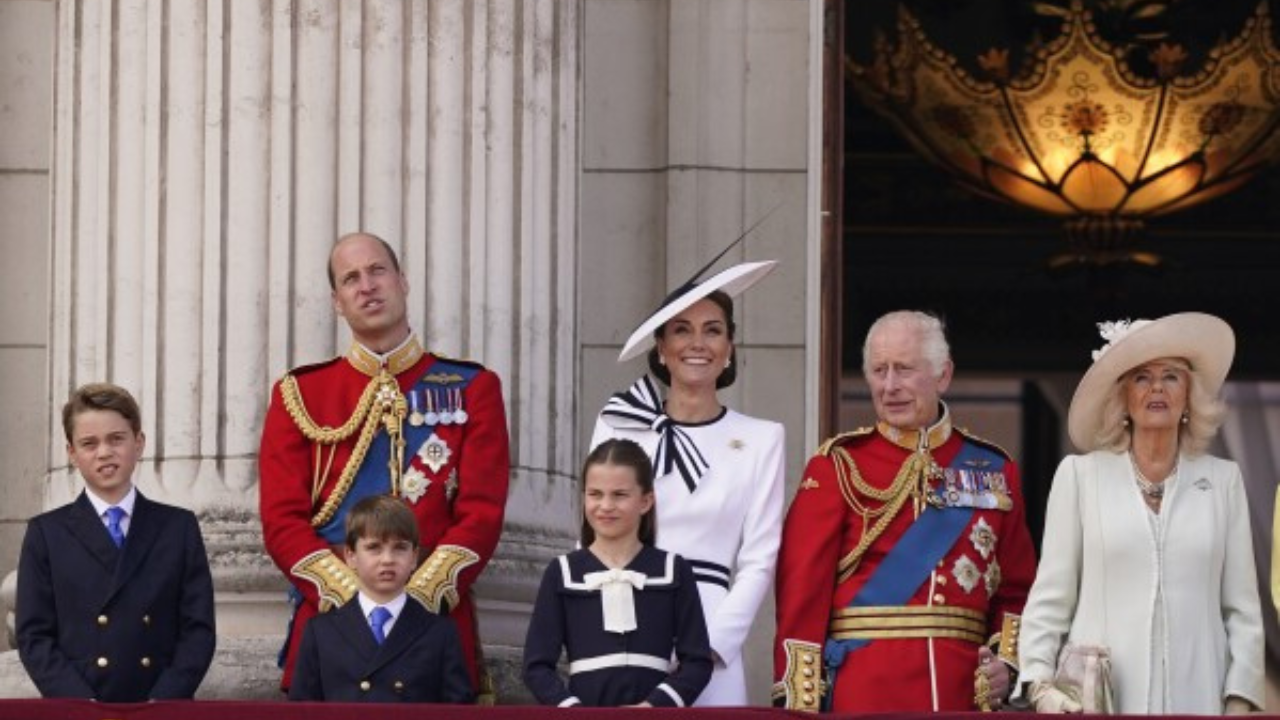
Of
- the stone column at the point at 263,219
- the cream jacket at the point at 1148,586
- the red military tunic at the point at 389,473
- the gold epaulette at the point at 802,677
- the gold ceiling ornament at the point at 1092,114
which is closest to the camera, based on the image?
the cream jacket at the point at 1148,586

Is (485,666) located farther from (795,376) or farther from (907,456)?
(795,376)

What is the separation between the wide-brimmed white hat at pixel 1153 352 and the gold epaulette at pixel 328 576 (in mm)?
1862

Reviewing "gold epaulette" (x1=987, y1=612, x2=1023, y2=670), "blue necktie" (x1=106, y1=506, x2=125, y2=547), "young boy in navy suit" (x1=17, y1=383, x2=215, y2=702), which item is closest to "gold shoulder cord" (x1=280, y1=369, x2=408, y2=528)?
"young boy in navy suit" (x1=17, y1=383, x2=215, y2=702)

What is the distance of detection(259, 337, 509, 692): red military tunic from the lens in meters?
10.6

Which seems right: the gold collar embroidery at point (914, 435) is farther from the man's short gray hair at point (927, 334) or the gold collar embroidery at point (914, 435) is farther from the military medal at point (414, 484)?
the military medal at point (414, 484)

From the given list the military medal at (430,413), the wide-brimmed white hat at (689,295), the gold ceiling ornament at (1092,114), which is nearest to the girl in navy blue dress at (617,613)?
the wide-brimmed white hat at (689,295)

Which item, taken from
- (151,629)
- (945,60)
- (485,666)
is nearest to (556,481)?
(485,666)

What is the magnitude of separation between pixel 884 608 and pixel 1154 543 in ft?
2.38

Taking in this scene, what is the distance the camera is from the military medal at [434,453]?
1080 centimetres

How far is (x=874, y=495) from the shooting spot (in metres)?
10.6

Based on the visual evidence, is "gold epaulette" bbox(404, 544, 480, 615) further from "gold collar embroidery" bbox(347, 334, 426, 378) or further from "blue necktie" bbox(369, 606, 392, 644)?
"gold collar embroidery" bbox(347, 334, 426, 378)

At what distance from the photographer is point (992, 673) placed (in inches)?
408

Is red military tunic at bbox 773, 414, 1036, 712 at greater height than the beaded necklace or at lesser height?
lesser

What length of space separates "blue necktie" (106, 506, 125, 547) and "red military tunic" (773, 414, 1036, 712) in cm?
167
